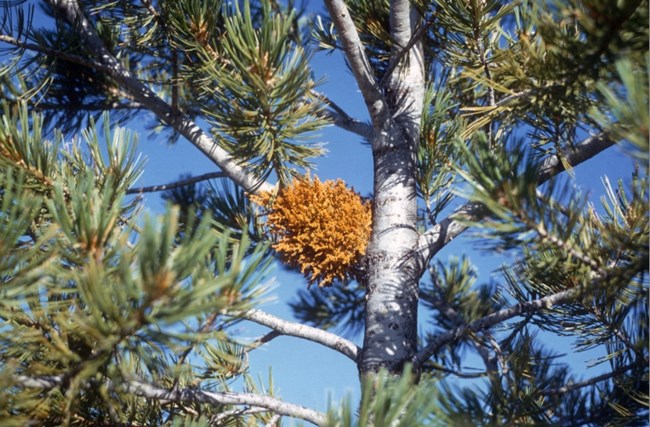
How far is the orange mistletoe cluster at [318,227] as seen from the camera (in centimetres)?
140

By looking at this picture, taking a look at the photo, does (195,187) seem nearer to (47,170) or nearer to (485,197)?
(47,170)

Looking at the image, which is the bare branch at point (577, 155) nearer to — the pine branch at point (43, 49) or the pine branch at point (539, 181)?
the pine branch at point (539, 181)

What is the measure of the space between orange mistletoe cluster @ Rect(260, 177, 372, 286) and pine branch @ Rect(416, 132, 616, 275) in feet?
0.50

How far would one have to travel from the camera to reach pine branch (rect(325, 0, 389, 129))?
1426mm

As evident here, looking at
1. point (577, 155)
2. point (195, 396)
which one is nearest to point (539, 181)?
point (577, 155)

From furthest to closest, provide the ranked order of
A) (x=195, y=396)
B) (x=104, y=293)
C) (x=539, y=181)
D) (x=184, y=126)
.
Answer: (x=184, y=126)
(x=539, y=181)
(x=195, y=396)
(x=104, y=293)

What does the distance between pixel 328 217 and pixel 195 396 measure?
49 centimetres

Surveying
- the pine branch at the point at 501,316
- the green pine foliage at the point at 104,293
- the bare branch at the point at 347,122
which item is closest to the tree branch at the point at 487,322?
the pine branch at the point at 501,316

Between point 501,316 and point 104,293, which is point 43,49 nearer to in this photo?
point 104,293

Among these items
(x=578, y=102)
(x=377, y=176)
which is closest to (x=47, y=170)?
(x=377, y=176)

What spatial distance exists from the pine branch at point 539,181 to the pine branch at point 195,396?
1.45 feet

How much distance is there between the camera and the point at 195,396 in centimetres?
108

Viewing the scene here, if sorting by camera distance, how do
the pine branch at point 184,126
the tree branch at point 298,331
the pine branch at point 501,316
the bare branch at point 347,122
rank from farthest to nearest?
the bare branch at point 347,122
the pine branch at point 184,126
the tree branch at point 298,331
the pine branch at point 501,316

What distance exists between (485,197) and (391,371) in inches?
22.5
